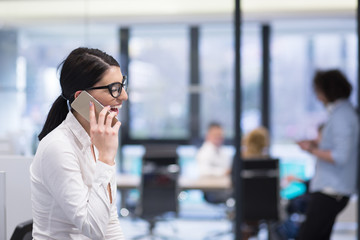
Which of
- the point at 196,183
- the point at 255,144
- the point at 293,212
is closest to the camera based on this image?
the point at 255,144

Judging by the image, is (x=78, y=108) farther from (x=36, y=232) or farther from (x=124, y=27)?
(x=124, y=27)

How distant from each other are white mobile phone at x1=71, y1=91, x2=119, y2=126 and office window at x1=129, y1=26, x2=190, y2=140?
21.0ft

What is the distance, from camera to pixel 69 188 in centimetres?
158

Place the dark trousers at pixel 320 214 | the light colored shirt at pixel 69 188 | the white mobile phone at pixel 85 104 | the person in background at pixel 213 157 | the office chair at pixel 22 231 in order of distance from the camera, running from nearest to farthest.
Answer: the light colored shirt at pixel 69 188 < the white mobile phone at pixel 85 104 < the office chair at pixel 22 231 < the dark trousers at pixel 320 214 < the person in background at pixel 213 157

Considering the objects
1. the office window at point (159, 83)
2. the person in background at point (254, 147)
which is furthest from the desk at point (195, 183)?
the office window at point (159, 83)

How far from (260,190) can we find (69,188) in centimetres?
353

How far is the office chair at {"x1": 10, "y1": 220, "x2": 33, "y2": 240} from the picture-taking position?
1876mm

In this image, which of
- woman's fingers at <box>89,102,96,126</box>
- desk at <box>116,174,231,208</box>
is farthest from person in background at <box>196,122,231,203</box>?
woman's fingers at <box>89,102,96,126</box>

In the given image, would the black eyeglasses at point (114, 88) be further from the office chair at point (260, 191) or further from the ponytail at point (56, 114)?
the office chair at point (260, 191)

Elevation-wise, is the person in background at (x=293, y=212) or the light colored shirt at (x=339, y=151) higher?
the light colored shirt at (x=339, y=151)

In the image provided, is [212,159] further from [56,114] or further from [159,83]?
[56,114]

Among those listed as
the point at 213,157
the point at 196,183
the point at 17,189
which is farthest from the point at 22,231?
the point at 213,157

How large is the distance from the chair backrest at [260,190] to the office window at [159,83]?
3.32 metres

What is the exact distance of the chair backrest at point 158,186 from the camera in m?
5.52
